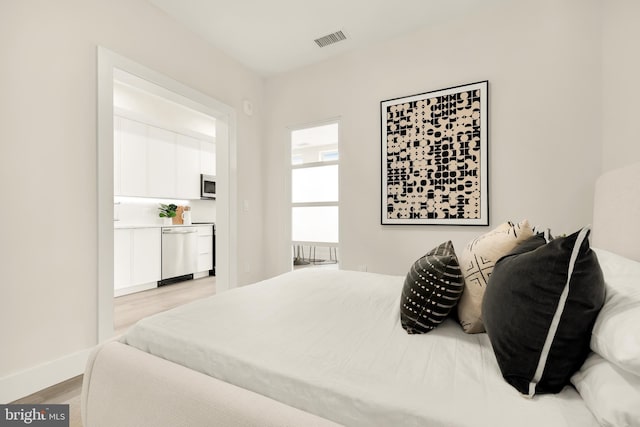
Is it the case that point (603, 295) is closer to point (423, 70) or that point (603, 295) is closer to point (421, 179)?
point (421, 179)

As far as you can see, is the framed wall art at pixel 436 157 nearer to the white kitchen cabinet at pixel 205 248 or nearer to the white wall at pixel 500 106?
the white wall at pixel 500 106

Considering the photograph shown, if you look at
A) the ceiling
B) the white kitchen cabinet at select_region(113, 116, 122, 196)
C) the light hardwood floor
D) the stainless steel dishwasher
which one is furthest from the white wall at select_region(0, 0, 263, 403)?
the stainless steel dishwasher

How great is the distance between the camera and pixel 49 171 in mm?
1892

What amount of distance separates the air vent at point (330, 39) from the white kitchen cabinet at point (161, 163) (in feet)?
9.09

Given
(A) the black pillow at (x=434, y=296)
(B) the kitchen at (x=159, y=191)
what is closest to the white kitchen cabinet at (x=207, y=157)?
(B) the kitchen at (x=159, y=191)

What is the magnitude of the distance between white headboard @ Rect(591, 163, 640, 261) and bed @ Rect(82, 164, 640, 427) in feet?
0.03

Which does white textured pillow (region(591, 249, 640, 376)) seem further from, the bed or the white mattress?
the white mattress

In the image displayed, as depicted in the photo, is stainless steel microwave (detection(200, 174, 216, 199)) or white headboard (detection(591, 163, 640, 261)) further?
stainless steel microwave (detection(200, 174, 216, 199))

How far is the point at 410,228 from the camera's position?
2.86 meters

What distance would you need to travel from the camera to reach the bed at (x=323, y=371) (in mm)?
686

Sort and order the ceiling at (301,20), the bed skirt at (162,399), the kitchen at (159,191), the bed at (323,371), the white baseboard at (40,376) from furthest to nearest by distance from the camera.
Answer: the kitchen at (159,191) → the ceiling at (301,20) → the white baseboard at (40,376) → the bed skirt at (162,399) → the bed at (323,371)

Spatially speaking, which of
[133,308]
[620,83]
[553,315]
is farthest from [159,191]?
[620,83]

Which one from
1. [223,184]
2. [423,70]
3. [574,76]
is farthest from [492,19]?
[223,184]

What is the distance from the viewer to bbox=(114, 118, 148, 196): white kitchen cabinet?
392 cm
